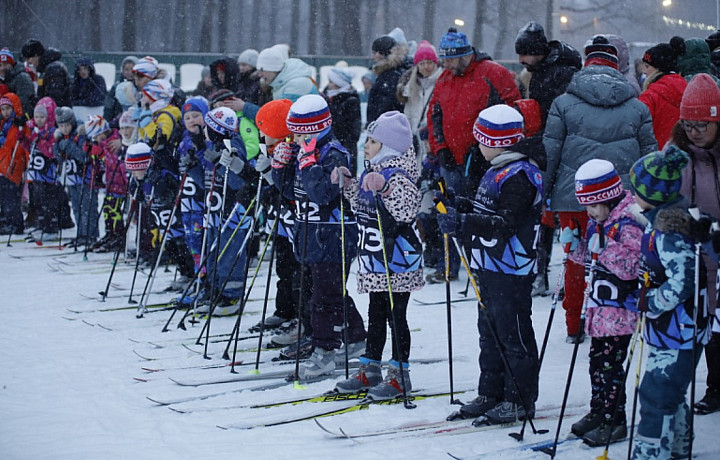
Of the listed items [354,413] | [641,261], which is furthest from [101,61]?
[641,261]

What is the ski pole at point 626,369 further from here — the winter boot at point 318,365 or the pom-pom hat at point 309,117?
the pom-pom hat at point 309,117

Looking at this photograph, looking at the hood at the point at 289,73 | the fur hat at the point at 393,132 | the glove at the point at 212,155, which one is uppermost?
the hood at the point at 289,73

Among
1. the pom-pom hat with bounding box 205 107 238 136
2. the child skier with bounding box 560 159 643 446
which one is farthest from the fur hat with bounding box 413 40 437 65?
the child skier with bounding box 560 159 643 446

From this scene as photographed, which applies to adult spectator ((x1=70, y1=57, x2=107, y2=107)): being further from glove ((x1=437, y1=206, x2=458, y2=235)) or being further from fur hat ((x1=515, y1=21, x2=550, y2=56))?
glove ((x1=437, y1=206, x2=458, y2=235))

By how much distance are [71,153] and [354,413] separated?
6.69 metres

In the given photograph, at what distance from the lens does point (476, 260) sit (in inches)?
171

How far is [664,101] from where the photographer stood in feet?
19.0

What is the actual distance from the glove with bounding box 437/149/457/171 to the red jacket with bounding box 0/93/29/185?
6095 millimetres

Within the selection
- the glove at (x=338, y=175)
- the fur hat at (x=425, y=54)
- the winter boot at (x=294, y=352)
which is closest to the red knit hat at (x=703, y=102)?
the glove at (x=338, y=175)

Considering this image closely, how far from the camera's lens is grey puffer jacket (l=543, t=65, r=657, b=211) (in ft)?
17.5

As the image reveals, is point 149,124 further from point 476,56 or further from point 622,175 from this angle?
point 622,175

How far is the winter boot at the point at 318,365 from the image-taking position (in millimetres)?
5133

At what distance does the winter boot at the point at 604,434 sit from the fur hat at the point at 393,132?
1.85 metres

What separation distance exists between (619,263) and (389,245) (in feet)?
4.42
